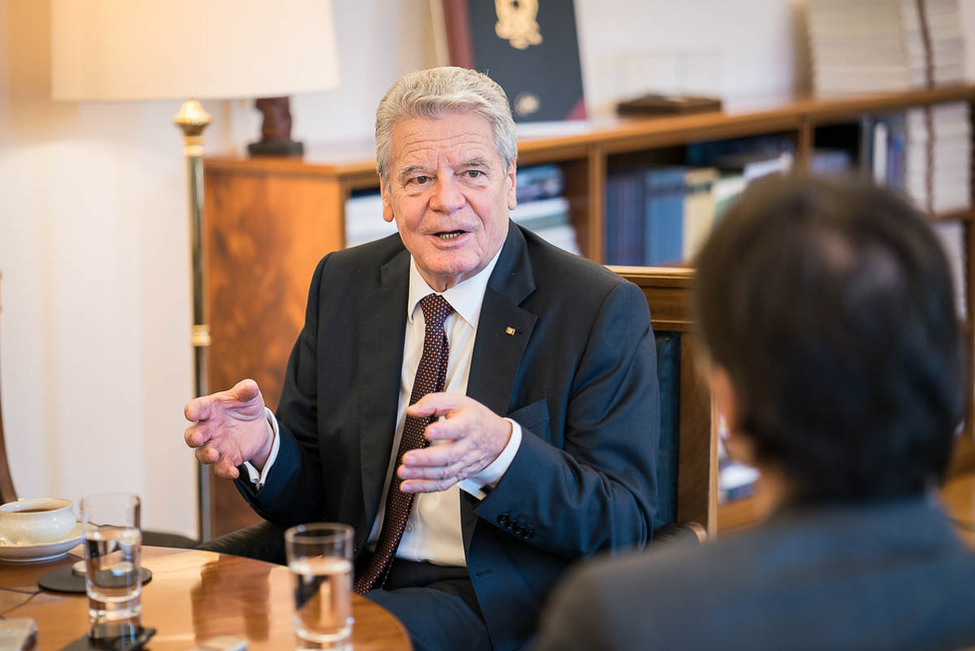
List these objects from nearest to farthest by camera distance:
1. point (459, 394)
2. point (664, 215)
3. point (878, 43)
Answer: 1. point (459, 394)
2. point (664, 215)
3. point (878, 43)

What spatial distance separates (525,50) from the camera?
3721 mm

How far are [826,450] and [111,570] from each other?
37.4 inches

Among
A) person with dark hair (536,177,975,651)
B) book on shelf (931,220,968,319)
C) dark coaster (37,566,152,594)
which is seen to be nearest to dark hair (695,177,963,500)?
person with dark hair (536,177,975,651)

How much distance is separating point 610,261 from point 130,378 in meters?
1.52

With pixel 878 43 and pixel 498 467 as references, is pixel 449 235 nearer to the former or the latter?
pixel 498 467

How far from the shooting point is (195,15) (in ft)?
8.45

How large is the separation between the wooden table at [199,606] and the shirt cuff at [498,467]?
28 centimetres

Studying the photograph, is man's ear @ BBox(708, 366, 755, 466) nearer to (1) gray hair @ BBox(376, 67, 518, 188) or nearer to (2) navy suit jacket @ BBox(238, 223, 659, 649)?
(2) navy suit jacket @ BBox(238, 223, 659, 649)

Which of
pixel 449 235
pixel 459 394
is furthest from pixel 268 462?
pixel 449 235

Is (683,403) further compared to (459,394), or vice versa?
(683,403)

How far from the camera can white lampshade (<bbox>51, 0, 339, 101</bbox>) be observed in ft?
8.43

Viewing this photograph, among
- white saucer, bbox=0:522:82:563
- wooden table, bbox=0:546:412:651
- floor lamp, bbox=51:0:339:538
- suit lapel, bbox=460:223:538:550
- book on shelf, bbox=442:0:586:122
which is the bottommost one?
wooden table, bbox=0:546:412:651

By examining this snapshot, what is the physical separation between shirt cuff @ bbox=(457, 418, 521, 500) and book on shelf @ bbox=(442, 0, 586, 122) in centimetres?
194

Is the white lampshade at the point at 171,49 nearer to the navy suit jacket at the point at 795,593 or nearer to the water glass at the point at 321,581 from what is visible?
the water glass at the point at 321,581
